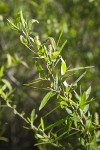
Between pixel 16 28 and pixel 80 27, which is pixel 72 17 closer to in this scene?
pixel 80 27

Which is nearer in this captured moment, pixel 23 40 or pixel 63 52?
pixel 23 40

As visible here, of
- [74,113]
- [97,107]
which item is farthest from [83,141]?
[97,107]

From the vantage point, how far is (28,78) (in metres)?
3.21

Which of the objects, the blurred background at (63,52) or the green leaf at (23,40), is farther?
the blurred background at (63,52)

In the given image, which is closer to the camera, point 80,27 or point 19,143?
point 19,143

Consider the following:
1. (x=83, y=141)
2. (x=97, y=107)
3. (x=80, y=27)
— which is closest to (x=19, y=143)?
(x=97, y=107)

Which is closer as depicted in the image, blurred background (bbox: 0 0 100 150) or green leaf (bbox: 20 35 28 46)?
green leaf (bbox: 20 35 28 46)

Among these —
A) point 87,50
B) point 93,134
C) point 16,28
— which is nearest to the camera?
point 16,28

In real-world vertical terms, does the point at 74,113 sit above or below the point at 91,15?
below

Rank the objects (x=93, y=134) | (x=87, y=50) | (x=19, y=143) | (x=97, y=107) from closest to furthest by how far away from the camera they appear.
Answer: (x=93, y=134), (x=97, y=107), (x=19, y=143), (x=87, y=50)

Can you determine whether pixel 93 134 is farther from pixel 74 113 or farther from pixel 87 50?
pixel 87 50

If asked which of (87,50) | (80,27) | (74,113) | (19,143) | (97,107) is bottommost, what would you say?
(19,143)

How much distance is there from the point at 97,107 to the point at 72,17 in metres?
1.16

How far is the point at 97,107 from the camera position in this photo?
8.02 ft
